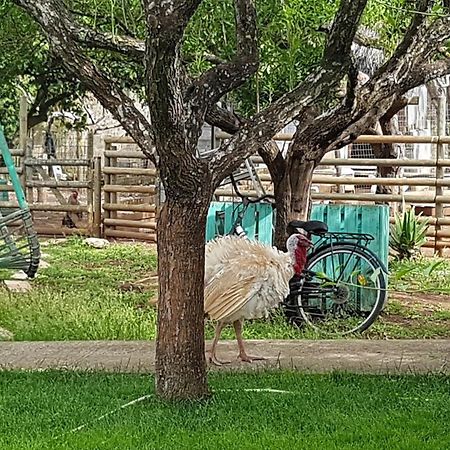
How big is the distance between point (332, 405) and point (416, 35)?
3743 mm

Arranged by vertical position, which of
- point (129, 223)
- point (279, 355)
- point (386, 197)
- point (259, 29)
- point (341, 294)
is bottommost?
point (279, 355)

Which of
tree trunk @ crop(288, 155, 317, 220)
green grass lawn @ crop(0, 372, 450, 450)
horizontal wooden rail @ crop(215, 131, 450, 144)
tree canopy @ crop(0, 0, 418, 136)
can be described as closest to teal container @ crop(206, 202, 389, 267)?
tree trunk @ crop(288, 155, 317, 220)

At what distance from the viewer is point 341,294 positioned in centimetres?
862

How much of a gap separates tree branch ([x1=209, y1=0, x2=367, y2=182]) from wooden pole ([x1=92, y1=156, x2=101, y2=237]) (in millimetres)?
10757

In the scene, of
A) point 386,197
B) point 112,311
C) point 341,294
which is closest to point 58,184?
point 386,197

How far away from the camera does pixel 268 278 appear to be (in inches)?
256

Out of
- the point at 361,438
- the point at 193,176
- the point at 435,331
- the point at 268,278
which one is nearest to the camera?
the point at 361,438

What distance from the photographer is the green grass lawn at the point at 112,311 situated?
26.3ft

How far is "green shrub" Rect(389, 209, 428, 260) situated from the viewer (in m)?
12.6

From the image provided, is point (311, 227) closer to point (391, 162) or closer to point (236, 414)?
point (236, 414)

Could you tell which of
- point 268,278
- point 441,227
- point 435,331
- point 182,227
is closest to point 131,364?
point 268,278

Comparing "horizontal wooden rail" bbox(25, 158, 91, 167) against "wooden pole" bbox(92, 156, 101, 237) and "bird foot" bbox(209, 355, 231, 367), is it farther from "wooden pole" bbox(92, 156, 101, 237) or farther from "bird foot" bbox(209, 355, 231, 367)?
"bird foot" bbox(209, 355, 231, 367)

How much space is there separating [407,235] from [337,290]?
434cm

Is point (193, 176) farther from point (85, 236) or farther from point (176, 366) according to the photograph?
point (85, 236)
